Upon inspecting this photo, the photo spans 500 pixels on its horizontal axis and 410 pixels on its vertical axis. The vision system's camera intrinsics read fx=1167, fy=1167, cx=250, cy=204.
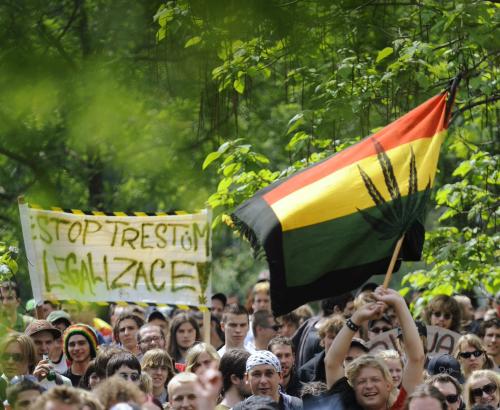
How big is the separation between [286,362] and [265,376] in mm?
1136

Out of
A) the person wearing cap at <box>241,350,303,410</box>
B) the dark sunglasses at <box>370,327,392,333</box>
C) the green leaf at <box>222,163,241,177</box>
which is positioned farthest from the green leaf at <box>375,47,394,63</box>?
the person wearing cap at <box>241,350,303,410</box>

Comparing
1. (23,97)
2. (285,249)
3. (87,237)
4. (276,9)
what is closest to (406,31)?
(87,237)

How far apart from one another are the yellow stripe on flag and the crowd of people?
589 mm

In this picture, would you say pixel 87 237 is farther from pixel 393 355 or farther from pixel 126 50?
pixel 126 50

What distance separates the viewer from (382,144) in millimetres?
7301

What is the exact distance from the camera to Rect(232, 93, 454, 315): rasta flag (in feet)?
22.8

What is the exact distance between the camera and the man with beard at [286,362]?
29.2 ft

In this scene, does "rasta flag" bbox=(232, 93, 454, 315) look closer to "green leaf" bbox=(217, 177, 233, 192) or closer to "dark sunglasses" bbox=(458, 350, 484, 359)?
"green leaf" bbox=(217, 177, 233, 192)

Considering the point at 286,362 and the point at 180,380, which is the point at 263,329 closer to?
the point at 286,362

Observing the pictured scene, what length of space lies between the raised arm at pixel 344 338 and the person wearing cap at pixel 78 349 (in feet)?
8.99

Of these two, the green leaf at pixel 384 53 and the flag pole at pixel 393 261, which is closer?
the flag pole at pixel 393 261

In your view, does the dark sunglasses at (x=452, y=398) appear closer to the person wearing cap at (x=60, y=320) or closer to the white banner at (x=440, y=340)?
the white banner at (x=440, y=340)

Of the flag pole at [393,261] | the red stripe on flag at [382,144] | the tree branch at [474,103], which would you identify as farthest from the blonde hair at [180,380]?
the tree branch at [474,103]

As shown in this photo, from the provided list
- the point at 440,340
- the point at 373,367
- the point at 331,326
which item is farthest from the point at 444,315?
the point at 373,367
